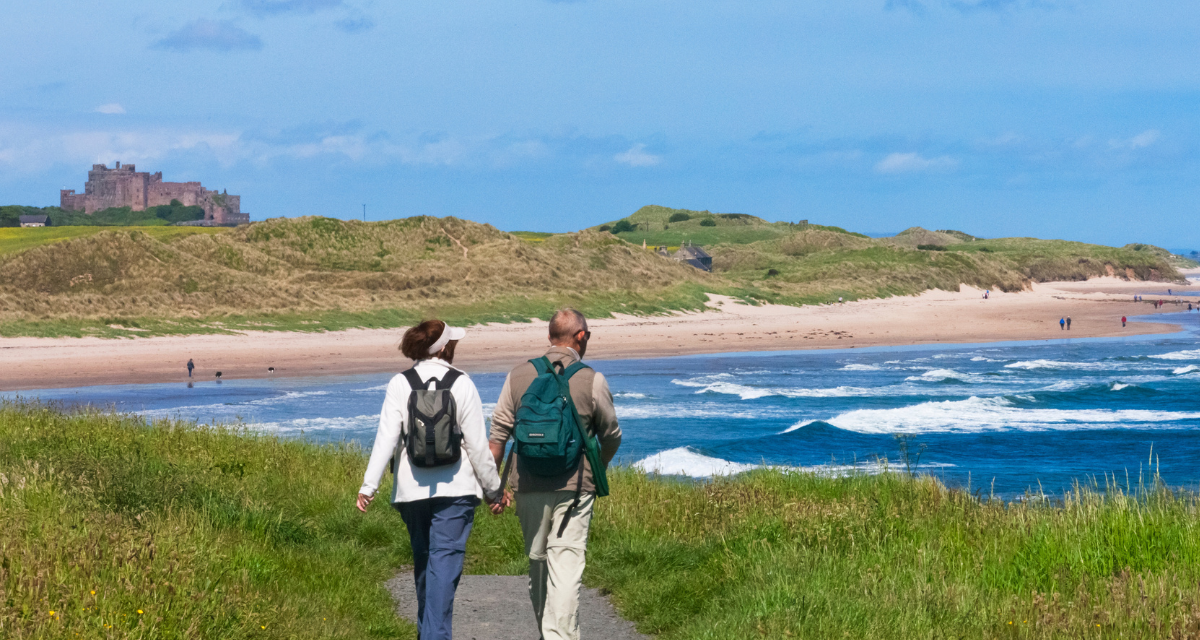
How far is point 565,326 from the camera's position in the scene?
19.0 feet

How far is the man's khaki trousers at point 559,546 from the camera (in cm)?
564

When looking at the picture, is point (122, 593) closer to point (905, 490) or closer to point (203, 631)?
point (203, 631)

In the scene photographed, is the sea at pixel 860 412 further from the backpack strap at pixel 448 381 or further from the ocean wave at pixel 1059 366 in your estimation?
the backpack strap at pixel 448 381

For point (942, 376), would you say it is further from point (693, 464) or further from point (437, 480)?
point (437, 480)

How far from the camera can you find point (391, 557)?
26.4 feet

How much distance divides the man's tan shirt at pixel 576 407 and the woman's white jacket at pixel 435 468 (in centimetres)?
17

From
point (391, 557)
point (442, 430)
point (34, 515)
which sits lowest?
point (391, 557)

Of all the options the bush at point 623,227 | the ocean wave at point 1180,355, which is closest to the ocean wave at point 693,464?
the ocean wave at point 1180,355

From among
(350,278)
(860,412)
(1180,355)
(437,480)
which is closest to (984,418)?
(860,412)

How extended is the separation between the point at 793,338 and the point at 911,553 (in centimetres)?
4507

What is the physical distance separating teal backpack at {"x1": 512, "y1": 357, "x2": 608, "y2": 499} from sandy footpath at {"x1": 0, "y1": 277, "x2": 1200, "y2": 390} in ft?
89.7

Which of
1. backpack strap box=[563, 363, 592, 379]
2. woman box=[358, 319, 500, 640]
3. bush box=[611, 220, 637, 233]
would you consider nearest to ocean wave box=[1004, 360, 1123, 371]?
backpack strap box=[563, 363, 592, 379]

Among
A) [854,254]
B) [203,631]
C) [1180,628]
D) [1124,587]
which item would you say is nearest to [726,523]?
[1124,587]

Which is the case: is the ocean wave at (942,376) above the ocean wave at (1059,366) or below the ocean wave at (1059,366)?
below
